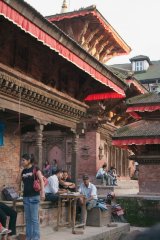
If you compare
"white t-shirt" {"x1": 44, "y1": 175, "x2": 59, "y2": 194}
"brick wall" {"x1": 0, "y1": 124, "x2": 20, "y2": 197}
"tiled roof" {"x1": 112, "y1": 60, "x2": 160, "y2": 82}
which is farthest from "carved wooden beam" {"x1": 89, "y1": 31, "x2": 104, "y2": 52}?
"tiled roof" {"x1": 112, "y1": 60, "x2": 160, "y2": 82}

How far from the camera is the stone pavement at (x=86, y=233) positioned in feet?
26.1

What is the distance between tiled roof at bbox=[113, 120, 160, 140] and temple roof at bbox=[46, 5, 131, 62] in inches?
249

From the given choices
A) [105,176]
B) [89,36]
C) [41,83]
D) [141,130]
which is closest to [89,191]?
[41,83]

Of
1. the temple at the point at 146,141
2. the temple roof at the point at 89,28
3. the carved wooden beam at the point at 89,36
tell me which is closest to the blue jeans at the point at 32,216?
the temple at the point at 146,141

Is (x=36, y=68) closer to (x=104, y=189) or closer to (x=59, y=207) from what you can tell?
(x=59, y=207)

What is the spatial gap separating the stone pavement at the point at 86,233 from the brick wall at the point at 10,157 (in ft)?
6.39

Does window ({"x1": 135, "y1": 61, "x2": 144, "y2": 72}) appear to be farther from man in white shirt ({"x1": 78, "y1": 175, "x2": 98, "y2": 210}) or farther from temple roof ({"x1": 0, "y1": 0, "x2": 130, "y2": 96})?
man in white shirt ({"x1": 78, "y1": 175, "x2": 98, "y2": 210})

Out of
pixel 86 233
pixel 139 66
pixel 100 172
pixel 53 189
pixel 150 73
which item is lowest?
pixel 86 233

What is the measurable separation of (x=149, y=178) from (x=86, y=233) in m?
6.11

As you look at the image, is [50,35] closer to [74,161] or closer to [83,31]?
[74,161]

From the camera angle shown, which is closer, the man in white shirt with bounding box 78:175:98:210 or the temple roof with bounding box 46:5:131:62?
the man in white shirt with bounding box 78:175:98:210

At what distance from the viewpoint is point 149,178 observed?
14.2m

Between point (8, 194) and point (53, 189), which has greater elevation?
point (53, 189)

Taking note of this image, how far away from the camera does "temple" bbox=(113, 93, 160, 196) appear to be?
45.8 ft
